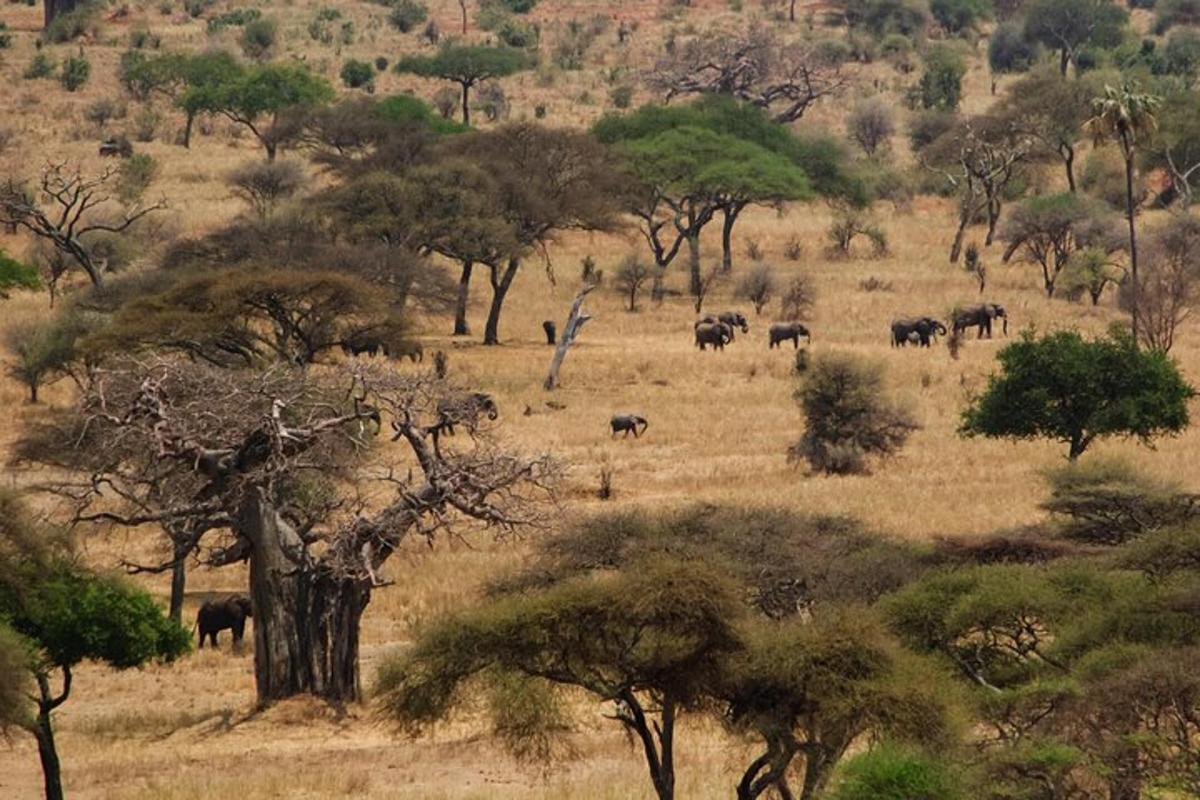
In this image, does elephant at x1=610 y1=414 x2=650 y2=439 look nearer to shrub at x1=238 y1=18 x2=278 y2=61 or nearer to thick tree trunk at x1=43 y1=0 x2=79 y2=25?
shrub at x1=238 y1=18 x2=278 y2=61

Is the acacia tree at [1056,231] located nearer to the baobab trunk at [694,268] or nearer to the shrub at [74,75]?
the baobab trunk at [694,268]

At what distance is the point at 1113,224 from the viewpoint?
65.9m

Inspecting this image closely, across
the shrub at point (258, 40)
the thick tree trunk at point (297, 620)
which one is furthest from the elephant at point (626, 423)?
the shrub at point (258, 40)

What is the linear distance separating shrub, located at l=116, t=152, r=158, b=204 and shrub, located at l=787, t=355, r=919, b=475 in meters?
34.1

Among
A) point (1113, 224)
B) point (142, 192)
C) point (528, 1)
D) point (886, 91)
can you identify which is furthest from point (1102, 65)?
point (142, 192)

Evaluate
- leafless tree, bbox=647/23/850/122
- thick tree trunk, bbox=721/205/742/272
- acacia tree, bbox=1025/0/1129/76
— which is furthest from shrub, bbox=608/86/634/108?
thick tree trunk, bbox=721/205/742/272

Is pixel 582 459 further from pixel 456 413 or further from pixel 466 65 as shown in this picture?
pixel 466 65

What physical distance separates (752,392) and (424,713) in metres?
29.0

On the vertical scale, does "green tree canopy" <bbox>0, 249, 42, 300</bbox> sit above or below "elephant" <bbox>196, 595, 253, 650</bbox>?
above

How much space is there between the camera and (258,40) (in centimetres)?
10019

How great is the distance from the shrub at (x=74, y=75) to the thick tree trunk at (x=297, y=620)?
6811cm

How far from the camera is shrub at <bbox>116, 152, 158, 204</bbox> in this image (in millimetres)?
70875

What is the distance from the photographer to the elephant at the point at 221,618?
30641mm

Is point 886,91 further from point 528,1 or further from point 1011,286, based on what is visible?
point 1011,286
